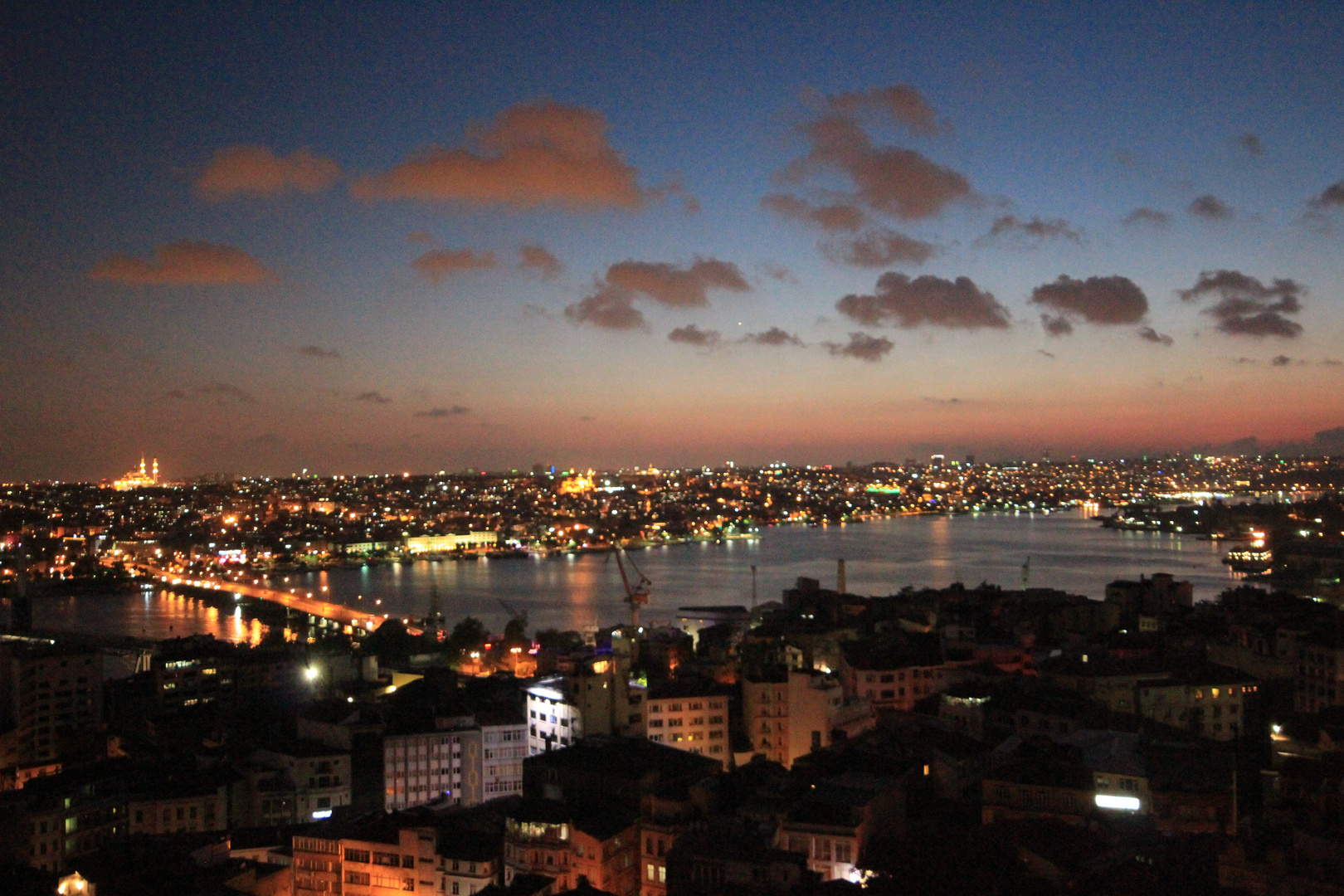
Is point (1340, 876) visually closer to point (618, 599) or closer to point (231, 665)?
point (231, 665)

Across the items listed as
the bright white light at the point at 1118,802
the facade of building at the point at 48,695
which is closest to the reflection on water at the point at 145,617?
the facade of building at the point at 48,695

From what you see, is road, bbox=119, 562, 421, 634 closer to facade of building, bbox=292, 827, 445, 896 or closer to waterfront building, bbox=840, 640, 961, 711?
waterfront building, bbox=840, 640, 961, 711

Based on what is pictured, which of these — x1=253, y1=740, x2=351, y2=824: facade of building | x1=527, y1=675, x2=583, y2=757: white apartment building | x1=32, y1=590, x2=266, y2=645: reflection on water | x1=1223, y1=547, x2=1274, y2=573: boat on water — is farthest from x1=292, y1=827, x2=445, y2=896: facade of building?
x1=1223, y1=547, x2=1274, y2=573: boat on water

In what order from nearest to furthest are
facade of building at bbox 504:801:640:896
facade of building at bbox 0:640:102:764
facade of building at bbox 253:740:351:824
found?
→ facade of building at bbox 504:801:640:896
facade of building at bbox 253:740:351:824
facade of building at bbox 0:640:102:764

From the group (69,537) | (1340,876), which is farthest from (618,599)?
(69,537)

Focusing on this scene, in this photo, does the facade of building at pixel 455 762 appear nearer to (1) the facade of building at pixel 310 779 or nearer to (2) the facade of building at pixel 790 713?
(1) the facade of building at pixel 310 779
